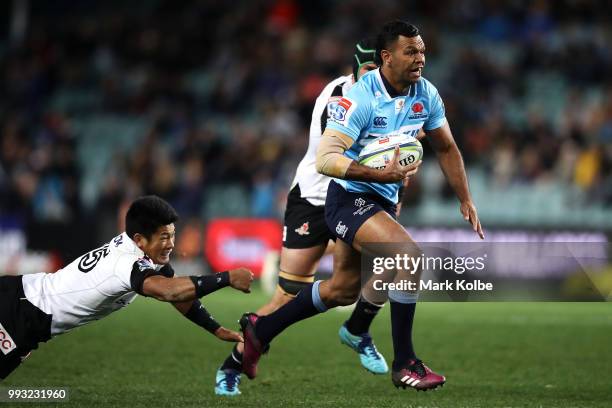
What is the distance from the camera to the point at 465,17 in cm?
1952

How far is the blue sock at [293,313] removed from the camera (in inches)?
267

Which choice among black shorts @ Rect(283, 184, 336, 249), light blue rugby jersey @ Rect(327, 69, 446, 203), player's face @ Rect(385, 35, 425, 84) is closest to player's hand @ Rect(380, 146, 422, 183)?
light blue rugby jersey @ Rect(327, 69, 446, 203)

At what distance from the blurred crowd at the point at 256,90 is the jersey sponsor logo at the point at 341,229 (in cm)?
944

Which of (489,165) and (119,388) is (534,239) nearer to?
(489,165)

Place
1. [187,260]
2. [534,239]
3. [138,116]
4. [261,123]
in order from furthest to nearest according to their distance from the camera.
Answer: [138,116], [261,123], [187,260], [534,239]

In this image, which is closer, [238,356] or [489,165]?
[238,356]

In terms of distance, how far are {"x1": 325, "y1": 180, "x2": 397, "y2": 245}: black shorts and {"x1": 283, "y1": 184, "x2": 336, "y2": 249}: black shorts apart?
0.89 meters

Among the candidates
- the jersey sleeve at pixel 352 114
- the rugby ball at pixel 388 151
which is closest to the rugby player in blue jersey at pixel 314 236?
the jersey sleeve at pixel 352 114

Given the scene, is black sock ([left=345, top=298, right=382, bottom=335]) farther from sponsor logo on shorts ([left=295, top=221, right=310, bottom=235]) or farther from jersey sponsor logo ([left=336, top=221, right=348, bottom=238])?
jersey sponsor logo ([left=336, top=221, right=348, bottom=238])

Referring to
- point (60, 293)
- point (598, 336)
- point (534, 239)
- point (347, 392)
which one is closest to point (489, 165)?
point (534, 239)

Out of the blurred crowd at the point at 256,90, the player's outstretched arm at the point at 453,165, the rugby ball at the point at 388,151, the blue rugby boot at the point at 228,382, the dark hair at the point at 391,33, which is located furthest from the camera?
the blurred crowd at the point at 256,90

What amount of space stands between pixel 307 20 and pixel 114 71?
4.06 metres

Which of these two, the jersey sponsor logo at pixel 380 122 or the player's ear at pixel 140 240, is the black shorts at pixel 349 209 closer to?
the jersey sponsor logo at pixel 380 122

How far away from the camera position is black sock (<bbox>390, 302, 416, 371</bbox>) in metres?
6.48
